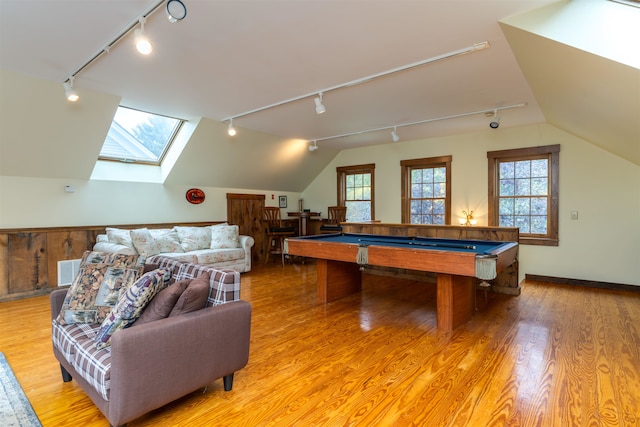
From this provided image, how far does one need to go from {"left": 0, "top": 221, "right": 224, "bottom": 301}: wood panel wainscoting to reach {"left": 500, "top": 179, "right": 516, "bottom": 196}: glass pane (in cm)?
694

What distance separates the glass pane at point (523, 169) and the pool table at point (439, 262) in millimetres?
2526

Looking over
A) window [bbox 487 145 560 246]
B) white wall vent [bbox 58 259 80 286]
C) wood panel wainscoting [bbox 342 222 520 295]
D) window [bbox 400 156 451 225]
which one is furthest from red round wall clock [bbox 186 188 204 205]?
window [bbox 487 145 560 246]

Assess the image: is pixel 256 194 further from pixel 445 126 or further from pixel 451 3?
pixel 451 3

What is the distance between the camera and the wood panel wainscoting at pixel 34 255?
4.33 metres

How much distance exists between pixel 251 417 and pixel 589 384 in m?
2.27

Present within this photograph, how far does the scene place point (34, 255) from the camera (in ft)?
14.9

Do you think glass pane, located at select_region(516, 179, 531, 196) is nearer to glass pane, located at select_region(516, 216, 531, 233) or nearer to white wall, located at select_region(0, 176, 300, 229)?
glass pane, located at select_region(516, 216, 531, 233)

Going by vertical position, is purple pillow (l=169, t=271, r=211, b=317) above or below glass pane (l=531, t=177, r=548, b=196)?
below

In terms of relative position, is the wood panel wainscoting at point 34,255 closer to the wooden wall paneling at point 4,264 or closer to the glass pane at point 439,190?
the wooden wall paneling at point 4,264

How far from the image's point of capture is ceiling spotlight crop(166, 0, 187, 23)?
2159 mm

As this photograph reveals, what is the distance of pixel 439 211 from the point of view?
6453 mm

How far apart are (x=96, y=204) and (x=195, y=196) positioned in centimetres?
165

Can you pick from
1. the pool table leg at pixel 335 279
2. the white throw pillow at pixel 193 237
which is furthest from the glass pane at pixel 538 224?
the white throw pillow at pixel 193 237

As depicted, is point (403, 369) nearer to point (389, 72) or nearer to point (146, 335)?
point (146, 335)
